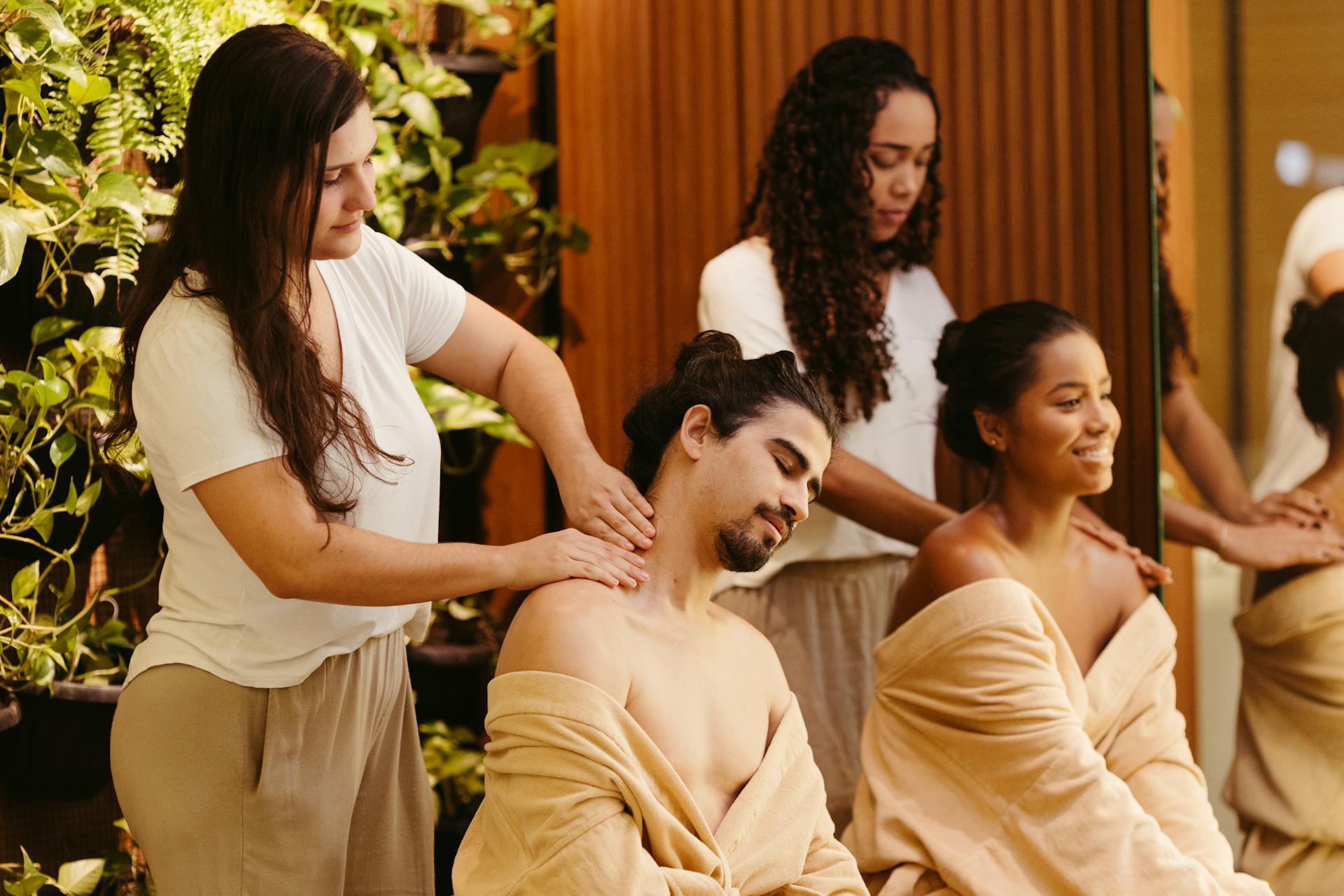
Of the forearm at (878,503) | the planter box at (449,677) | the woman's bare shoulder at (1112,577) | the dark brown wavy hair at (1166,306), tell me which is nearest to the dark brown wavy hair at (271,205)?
the forearm at (878,503)

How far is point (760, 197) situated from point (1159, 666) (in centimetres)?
98

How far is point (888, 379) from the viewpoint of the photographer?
2.14 m

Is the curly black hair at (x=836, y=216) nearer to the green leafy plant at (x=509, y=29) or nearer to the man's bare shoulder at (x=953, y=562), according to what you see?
the man's bare shoulder at (x=953, y=562)

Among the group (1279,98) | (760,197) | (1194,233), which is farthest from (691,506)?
(1279,98)

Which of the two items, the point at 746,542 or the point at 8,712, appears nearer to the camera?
the point at 746,542

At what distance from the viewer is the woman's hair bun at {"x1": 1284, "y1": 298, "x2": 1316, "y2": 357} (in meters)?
2.00

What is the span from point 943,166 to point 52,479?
4.95 ft

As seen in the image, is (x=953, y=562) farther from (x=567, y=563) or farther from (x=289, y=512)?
(x=289, y=512)

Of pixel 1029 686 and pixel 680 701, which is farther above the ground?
pixel 680 701

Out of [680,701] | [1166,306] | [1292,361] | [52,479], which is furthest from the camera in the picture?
[1166,306]

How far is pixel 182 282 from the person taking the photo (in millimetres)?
1326

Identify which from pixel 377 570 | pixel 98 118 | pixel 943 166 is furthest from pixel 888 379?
pixel 98 118

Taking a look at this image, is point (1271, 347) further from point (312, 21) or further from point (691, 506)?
point (312, 21)

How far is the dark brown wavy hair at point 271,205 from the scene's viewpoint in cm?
127
